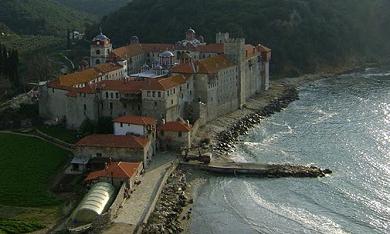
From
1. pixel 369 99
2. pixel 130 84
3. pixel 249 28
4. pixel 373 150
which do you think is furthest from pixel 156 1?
pixel 373 150

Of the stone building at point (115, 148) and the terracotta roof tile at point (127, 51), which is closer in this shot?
the stone building at point (115, 148)

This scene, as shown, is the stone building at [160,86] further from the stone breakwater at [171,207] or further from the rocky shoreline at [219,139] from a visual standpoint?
the stone breakwater at [171,207]

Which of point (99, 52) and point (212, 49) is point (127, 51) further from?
point (212, 49)

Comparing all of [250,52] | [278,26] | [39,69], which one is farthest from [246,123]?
[278,26]

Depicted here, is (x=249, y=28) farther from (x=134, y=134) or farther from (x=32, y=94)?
(x=134, y=134)

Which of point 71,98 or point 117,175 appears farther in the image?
point 71,98

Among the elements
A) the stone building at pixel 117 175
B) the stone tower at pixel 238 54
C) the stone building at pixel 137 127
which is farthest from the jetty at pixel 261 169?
the stone tower at pixel 238 54

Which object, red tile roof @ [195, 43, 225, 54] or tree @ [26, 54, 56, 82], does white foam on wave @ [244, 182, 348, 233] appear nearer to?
red tile roof @ [195, 43, 225, 54]
